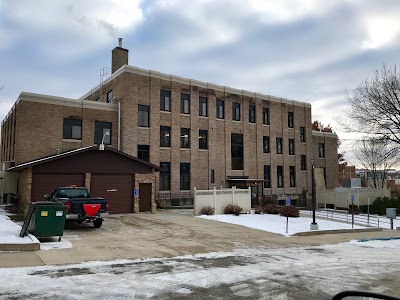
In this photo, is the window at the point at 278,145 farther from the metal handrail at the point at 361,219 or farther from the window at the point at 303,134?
the metal handrail at the point at 361,219

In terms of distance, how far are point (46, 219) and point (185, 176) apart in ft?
73.4

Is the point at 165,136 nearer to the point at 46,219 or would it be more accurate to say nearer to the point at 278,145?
the point at 278,145

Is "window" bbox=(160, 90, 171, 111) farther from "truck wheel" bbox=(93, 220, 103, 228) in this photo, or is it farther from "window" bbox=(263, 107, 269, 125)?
"truck wheel" bbox=(93, 220, 103, 228)

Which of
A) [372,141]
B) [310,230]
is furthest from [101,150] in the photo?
[372,141]

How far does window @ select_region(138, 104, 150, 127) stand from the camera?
32.5 metres

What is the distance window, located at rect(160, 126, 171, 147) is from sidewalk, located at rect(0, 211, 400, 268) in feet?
41.7

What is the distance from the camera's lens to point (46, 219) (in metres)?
12.9

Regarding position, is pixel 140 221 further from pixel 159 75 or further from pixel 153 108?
pixel 159 75

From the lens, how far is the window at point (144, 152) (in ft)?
106

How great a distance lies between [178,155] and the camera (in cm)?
3438

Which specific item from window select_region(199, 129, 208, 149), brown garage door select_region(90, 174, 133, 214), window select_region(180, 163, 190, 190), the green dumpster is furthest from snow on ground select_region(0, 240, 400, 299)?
window select_region(199, 129, 208, 149)

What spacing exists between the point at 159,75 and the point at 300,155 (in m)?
20.6

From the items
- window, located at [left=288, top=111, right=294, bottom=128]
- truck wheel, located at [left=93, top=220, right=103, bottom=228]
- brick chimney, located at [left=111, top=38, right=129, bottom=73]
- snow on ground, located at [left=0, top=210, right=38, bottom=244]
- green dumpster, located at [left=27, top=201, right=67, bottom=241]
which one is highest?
brick chimney, located at [left=111, top=38, right=129, bottom=73]

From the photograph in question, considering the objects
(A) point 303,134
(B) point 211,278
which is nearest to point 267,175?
(A) point 303,134
